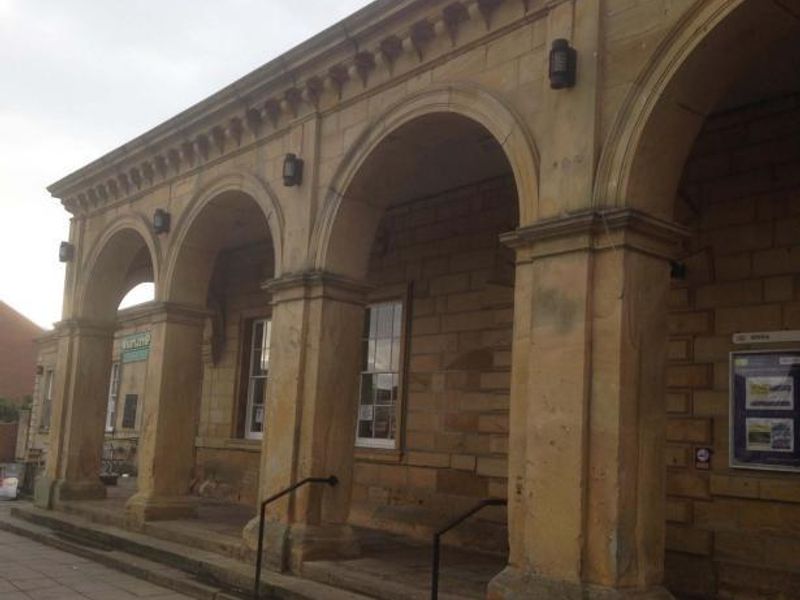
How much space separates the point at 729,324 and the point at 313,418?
12.6 feet

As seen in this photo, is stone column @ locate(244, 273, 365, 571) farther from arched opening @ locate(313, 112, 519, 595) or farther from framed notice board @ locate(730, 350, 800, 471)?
framed notice board @ locate(730, 350, 800, 471)

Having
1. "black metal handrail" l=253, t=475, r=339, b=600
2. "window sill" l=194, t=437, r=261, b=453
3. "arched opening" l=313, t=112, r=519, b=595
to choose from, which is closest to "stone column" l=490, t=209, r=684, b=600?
"arched opening" l=313, t=112, r=519, b=595

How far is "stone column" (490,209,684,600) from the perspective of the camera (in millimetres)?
5398

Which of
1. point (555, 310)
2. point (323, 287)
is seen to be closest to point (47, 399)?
point (323, 287)

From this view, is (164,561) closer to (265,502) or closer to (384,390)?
(265,502)

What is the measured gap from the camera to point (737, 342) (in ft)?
23.3

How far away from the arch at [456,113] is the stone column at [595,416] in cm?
56

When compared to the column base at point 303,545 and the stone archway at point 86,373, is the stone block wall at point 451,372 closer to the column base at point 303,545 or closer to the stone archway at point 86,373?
the column base at point 303,545

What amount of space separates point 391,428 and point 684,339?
4.54 m

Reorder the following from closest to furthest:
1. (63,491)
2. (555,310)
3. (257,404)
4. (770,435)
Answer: (555,310)
(770,435)
(63,491)
(257,404)

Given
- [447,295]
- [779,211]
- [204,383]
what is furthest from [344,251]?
[204,383]

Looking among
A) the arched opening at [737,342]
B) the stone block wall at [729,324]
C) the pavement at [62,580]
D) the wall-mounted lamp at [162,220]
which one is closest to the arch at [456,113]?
the arched opening at [737,342]

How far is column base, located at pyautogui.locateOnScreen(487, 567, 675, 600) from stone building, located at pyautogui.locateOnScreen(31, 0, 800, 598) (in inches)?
0.8

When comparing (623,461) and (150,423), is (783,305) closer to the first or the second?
(623,461)
